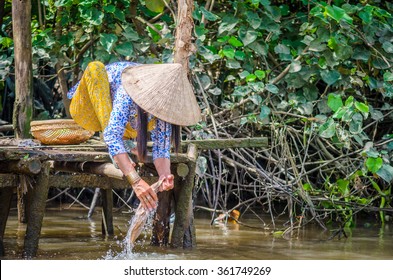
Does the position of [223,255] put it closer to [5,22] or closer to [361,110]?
[361,110]

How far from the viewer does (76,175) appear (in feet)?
19.2

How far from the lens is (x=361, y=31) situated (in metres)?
7.04

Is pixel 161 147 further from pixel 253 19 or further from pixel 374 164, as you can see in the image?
pixel 374 164

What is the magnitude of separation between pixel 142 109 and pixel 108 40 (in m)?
2.33

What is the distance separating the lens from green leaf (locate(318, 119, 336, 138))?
6.39 m

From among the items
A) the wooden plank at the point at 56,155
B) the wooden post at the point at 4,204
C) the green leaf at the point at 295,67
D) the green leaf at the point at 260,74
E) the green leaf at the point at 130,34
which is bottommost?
the wooden post at the point at 4,204

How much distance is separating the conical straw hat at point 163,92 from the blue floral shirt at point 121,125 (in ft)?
0.27

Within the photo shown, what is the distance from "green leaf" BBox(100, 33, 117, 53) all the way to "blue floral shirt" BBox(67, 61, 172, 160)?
1.88m

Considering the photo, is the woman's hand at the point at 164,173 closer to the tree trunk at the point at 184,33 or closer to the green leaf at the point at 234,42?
the tree trunk at the point at 184,33

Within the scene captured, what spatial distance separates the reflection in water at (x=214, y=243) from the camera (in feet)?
18.1

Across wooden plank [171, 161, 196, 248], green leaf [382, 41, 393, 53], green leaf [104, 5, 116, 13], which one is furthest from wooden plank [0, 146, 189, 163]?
green leaf [382, 41, 393, 53]

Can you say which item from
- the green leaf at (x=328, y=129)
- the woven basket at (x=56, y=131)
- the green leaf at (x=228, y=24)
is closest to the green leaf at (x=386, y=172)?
the green leaf at (x=328, y=129)

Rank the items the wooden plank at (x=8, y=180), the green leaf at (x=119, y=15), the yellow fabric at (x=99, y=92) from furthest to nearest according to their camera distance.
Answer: the green leaf at (x=119, y=15) → the wooden plank at (x=8, y=180) → the yellow fabric at (x=99, y=92)

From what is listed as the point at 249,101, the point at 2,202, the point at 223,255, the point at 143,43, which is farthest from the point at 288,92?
the point at 2,202
